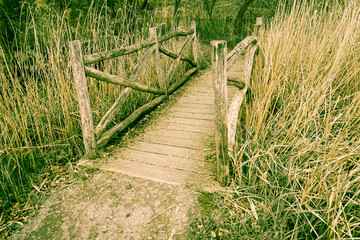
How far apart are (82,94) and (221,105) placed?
1485 mm

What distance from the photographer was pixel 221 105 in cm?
223

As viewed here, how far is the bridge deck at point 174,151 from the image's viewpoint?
104 inches

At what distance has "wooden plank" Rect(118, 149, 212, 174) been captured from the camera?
8.86 ft

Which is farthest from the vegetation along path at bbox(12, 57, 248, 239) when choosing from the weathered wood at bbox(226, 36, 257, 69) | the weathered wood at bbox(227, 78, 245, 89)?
the weathered wood at bbox(226, 36, 257, 69)

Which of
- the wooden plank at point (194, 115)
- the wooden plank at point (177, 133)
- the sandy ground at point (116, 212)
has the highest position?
the wooden plank at point (194, 115)

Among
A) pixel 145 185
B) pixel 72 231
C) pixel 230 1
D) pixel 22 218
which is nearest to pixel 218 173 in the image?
pixel 145 185

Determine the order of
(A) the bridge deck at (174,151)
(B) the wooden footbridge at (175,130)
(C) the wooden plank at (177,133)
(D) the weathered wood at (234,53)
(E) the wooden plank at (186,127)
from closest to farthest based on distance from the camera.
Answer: (B) the wooden footbridge at (175,130), (D) the weathered wood at (234,53), (A) the bridge deck at (174,151), (C) the wooden plank at (177,133), (E) the wooden plank at (186,127)

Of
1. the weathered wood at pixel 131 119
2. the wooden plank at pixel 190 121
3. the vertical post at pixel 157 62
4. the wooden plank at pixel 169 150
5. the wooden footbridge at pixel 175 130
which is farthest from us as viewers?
the vertical post at pixel 157 62

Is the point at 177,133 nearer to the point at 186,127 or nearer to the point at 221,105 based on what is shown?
the point at 186,127

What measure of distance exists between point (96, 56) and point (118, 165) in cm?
124

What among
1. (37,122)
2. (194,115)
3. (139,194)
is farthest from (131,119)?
(139,194)

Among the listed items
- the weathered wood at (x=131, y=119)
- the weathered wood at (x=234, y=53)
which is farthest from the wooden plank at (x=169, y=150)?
the weathered wood at (x=234, y=53)

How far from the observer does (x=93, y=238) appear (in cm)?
205

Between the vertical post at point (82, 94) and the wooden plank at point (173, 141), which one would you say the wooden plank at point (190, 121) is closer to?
the wooden plank at point (173, 141)
